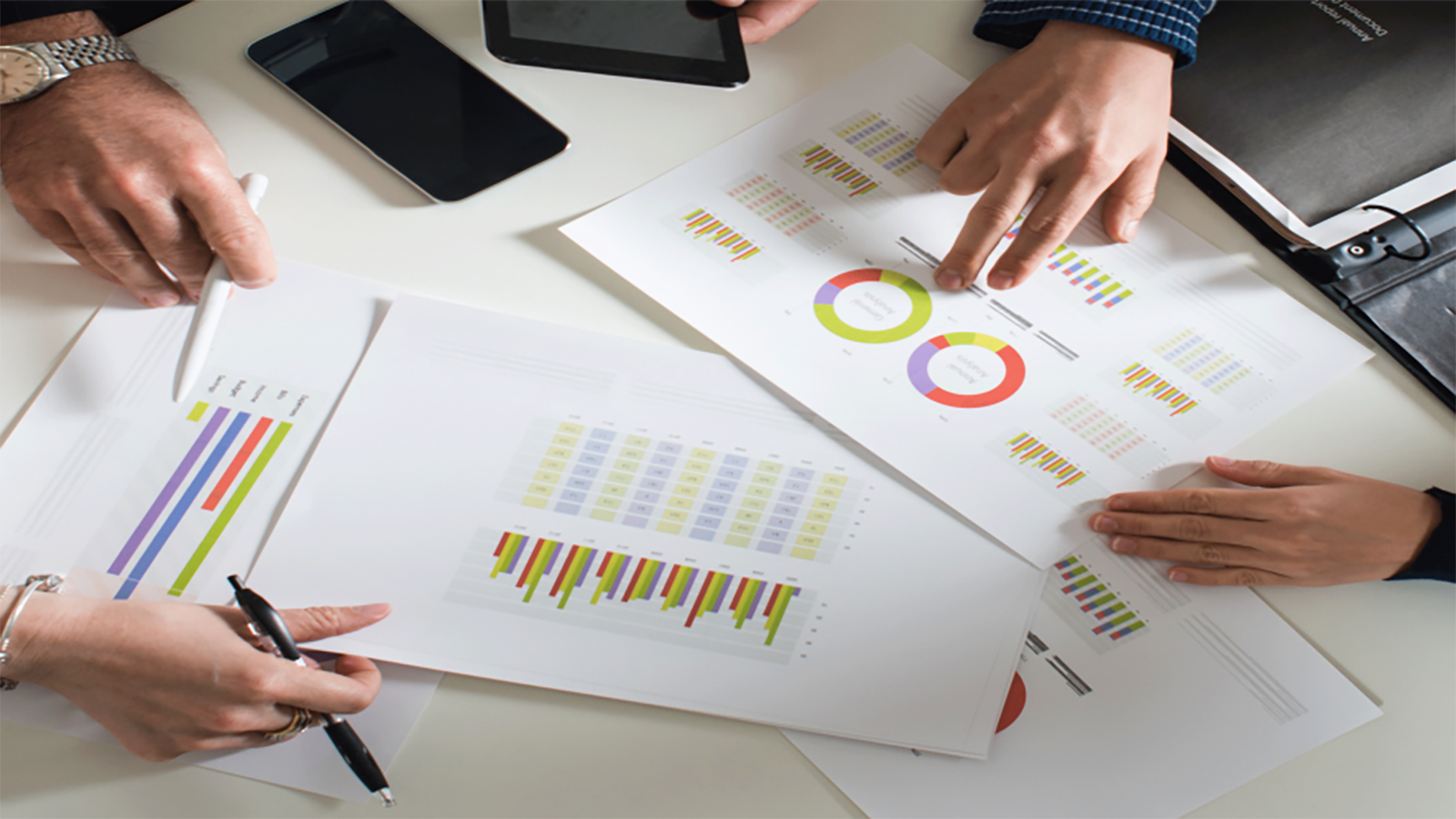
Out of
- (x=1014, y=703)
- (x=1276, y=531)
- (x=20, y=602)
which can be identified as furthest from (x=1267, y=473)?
(x=20, y=602)

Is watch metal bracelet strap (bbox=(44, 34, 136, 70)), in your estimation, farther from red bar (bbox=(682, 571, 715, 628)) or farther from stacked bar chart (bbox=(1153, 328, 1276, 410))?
stacked bar chart (bbox=(1153, 328, 1276, 410))

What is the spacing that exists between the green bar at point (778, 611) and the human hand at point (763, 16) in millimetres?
636

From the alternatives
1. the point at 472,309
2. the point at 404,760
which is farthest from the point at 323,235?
the point at 404,760

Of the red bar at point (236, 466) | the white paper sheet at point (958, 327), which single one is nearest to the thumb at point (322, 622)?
the red bar at point (236, 466)

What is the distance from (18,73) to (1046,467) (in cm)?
93

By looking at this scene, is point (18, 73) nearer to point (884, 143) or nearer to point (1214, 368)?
point (884, 143)

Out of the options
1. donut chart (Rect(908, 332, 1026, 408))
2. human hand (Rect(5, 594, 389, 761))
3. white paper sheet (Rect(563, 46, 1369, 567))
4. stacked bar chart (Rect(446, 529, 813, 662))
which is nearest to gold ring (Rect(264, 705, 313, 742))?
human hand (Rect(5, 594, 389, 761))

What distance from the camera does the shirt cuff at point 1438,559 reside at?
0.72m

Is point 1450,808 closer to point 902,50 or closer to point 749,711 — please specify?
point 749,711

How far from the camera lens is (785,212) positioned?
35.0 inches

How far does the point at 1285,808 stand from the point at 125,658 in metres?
0.79

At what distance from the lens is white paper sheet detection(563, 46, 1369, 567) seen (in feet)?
2.49

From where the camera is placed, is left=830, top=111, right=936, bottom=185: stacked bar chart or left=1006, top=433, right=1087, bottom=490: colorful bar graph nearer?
left=1006, top=433, right=1087, bottom=490: colorful bar graph

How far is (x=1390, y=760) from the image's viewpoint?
66 cm
